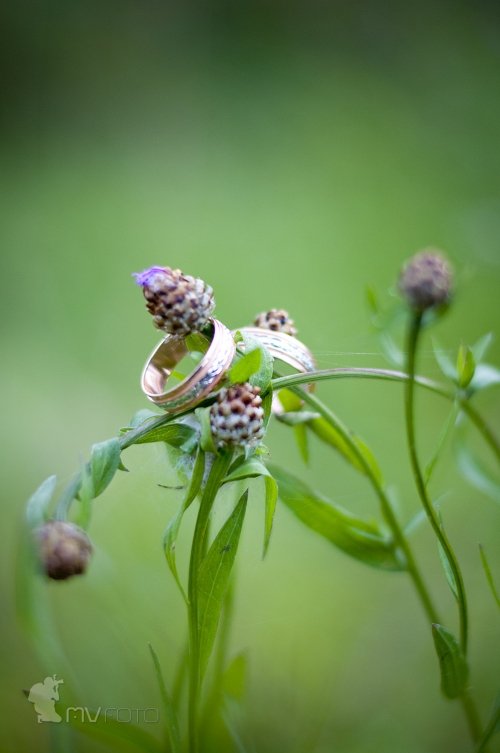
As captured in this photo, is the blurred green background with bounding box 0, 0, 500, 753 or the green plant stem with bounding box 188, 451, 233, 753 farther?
the blurred green background with bounding box 0, 0, 500, 753

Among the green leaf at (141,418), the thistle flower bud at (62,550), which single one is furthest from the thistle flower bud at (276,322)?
the thistle flower bud at (62,550)

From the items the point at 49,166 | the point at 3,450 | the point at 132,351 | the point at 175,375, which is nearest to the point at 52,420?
the point at 3,450

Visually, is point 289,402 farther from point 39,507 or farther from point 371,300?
point 39,507

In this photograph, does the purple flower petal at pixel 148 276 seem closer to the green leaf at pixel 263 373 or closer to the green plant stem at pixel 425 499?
the green leaf at pixel 263 373

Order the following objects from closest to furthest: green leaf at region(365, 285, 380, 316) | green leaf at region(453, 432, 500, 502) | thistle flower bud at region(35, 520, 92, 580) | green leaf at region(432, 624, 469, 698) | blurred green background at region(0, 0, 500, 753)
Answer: thistle flower bud at region(35, 520, 92, 580) → green leaf at region(432, 624, 469, 698) → green leaf at region(365, 285, 380, 316) → green leaf at region(453, 432, 500, 502) → blurred green background at region(0, 0, 500, 753)

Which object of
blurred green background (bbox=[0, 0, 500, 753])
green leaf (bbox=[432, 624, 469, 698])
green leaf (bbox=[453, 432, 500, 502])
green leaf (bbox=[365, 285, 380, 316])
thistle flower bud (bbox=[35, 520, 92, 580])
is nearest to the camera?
thistle flower bud (bbox=[35, 520, 92, 580])

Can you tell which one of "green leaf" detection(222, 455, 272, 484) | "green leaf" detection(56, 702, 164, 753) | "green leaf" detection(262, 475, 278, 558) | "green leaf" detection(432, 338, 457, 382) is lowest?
"green leaf" detection(56, 702, 164, 753)

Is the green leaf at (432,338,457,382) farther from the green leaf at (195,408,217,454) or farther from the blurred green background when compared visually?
the green leaf at (195,408,217,454)

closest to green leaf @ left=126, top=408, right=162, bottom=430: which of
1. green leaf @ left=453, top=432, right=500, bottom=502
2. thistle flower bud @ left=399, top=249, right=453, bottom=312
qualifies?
thistle flower bud @ left=399, top=249, right=453, bottom=312

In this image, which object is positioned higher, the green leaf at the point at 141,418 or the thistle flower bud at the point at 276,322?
the thistle flower bud at the point at 276,322
